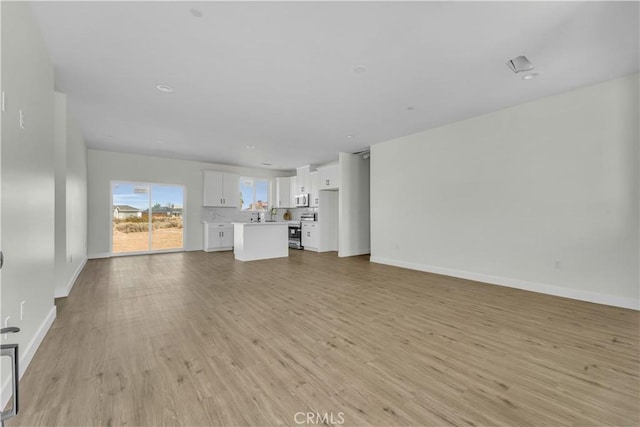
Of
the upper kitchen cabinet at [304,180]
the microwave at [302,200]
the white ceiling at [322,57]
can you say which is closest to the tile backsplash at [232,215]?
the microwave at [302,200]

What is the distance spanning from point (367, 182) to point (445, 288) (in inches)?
166

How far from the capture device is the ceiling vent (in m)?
2.95

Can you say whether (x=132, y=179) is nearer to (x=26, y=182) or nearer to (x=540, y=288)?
(x=26, y=182)

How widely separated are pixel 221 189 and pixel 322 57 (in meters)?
6.75

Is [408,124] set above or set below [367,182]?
above

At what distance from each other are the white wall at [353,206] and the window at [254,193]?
3614mm

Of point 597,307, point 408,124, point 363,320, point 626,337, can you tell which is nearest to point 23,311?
point 363,320

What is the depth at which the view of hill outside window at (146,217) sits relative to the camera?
7.48 m

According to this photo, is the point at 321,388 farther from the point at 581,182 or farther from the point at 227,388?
the point at 581,182

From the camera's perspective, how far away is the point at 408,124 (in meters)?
5.14

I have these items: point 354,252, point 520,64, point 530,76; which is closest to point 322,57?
point 520,64

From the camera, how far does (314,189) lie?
874 centimetres

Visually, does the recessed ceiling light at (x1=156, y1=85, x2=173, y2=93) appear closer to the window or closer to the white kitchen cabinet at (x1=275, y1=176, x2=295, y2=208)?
the window

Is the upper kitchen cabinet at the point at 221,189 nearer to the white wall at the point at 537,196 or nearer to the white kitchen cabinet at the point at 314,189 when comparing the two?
the white kitchen cabinet at the point at 314,189
